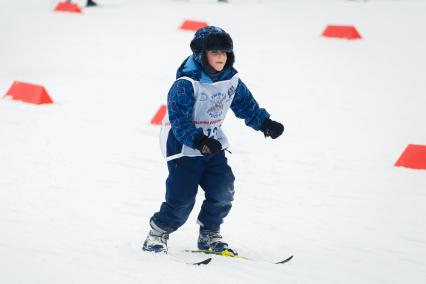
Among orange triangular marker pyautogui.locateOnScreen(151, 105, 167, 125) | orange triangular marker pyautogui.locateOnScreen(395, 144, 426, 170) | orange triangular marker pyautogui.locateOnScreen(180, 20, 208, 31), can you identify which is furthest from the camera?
orange triangular marker pyautogui.locateOnScreen(180, 20, 208, 31)

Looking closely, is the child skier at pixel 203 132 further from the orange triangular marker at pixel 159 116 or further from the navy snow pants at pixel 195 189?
the orange triangular marker at pixel 159 116

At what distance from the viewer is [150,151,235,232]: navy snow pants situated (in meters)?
3.57

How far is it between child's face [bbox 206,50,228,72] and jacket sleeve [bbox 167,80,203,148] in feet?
0.53

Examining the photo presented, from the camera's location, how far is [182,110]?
11.1ft

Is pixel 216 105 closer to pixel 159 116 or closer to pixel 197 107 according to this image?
pixel 197 107

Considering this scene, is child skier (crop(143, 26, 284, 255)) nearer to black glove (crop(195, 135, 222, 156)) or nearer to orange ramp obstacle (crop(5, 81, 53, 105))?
black glove (crop(195, 135, 222, 156))

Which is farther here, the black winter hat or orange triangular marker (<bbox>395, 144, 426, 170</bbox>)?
orange triangular marker (<bbox>395, 144, 426, 170</bbox>)

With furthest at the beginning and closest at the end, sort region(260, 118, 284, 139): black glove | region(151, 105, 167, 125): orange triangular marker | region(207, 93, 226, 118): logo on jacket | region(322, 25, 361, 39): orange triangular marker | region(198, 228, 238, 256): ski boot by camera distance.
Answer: region(322, 25, 361, 39): orange triangular marker → region(151, 105, 167, 125): orange triangular marker → region(198, 228, 238, 256): ski boot → region(260, 118, 284, 139): black glove → region(207, 93, 226, 118): logo on jacket

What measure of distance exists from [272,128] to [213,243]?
758mm

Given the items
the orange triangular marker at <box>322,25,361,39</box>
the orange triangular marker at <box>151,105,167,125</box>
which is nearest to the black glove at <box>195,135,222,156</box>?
the orange triangular marker at <box>151,105,167,125</box>

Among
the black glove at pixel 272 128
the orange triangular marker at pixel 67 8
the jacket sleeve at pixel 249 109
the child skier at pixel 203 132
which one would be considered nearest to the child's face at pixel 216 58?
the child skier at pixel 203 132

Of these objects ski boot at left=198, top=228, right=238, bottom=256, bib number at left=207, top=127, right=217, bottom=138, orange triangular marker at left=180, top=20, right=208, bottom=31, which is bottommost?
orange triangular marker at left=180, top=20, right=208, bottom=31

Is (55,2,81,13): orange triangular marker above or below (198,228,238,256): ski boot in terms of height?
below

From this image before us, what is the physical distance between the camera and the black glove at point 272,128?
12.0ft
